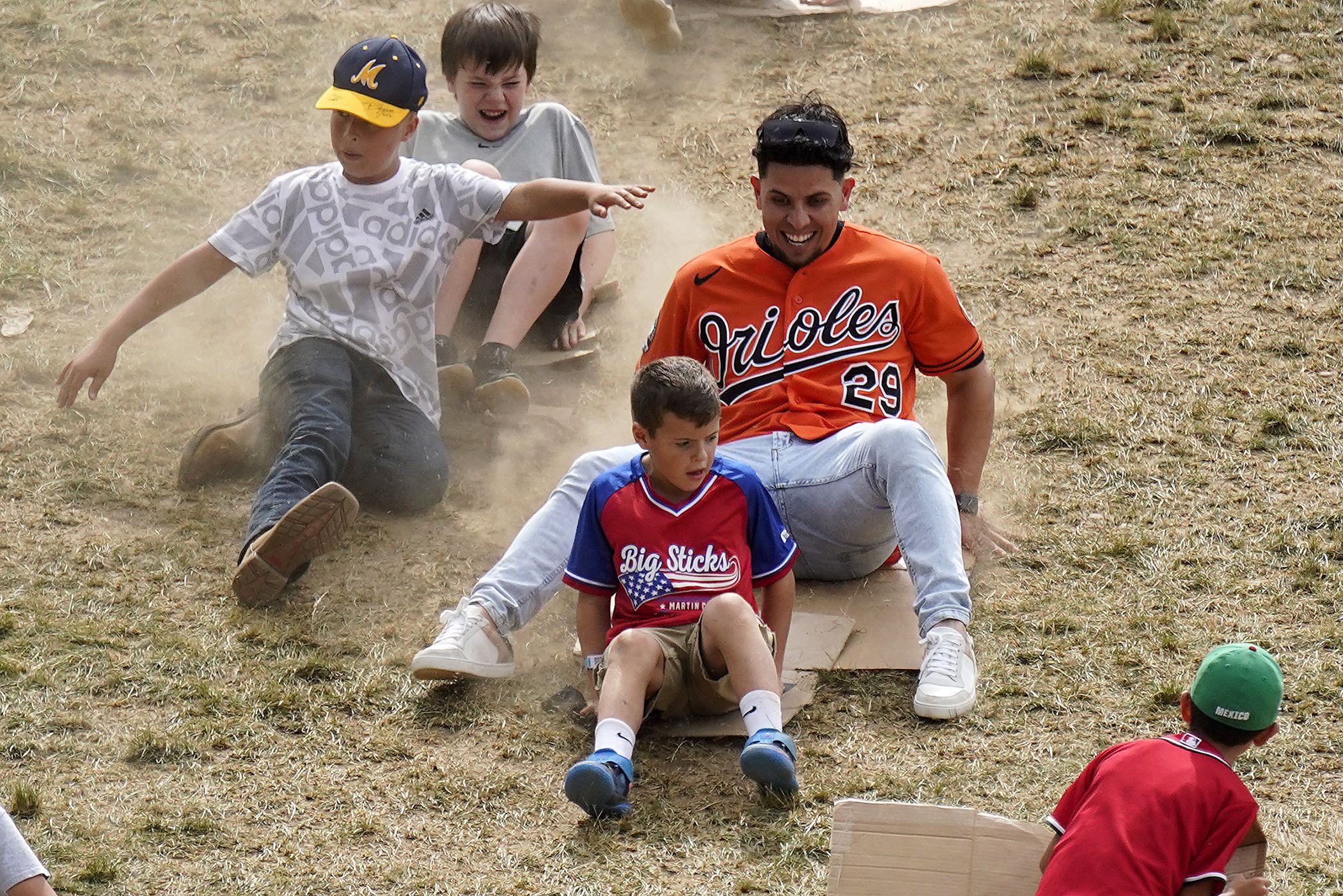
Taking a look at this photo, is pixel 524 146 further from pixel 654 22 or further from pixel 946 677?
pixel 946 677

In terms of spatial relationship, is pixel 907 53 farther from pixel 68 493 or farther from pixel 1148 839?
pixel 1148 839

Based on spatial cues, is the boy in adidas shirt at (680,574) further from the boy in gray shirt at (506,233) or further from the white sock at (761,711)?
the boy in gray shirt at (506,233)

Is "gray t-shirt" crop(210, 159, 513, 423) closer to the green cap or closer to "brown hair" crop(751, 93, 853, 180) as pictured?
"brown hair" crop(751, 93, 853, 180)

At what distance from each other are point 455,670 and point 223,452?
1.35 metres

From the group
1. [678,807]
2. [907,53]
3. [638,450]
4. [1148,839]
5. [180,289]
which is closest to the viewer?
[1148,839]

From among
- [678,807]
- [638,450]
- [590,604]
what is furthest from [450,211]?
[678,807]

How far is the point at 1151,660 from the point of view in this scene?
3662 mm

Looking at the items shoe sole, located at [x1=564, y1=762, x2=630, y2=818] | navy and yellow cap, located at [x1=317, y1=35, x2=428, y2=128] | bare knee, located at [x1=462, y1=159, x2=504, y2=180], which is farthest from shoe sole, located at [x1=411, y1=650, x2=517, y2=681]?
bare knee, located at [x1=462, y1=159, x2=504, y2=180]

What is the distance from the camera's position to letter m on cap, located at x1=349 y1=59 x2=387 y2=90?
176 inches

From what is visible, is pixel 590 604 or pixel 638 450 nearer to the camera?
pixel 590 604

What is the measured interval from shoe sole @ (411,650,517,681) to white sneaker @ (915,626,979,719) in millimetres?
949

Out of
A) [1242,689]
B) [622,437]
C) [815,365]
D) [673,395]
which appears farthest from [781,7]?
[1242,689]

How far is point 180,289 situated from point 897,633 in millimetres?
2173

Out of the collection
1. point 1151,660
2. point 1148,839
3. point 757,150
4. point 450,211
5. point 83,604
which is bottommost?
point 83,604
